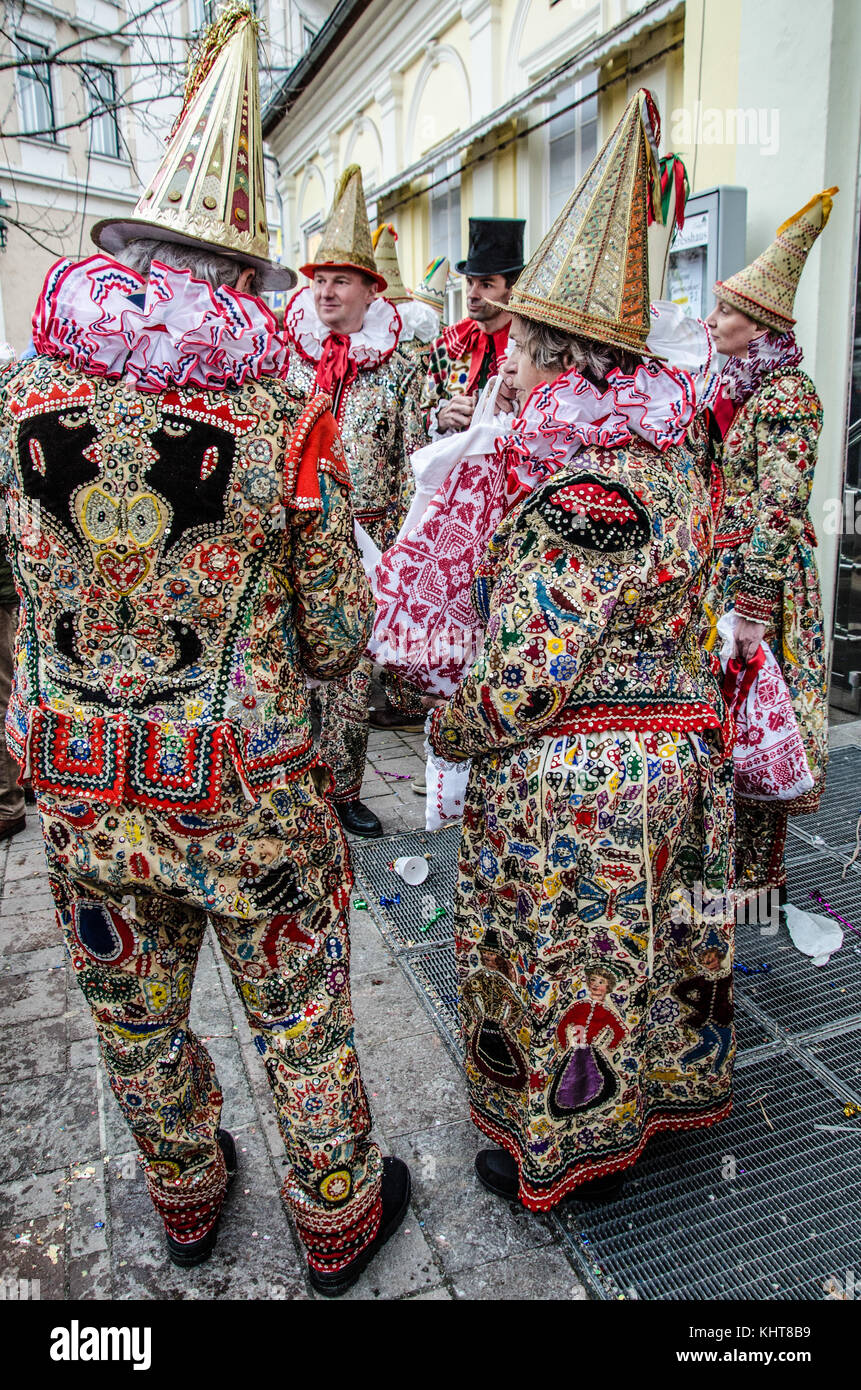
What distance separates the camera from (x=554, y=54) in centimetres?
760

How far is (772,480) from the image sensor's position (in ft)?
10.3

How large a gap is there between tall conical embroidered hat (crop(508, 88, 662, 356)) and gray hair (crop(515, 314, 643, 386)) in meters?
0.04

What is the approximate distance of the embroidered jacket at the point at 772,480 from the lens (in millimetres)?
3135

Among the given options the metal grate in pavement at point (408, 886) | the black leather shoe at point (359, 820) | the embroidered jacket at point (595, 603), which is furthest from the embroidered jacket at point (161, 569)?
the black leather shoe at point (359, 820)

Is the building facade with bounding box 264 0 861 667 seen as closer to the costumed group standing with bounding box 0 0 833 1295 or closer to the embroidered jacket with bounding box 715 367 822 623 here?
the embroidered jacket with bounding box 715 367 822 623

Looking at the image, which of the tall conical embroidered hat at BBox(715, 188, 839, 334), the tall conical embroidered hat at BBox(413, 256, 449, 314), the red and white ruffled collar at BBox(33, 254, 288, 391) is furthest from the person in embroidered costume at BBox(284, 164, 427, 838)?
the tall conical embroidered hat at BBox(413, 256, 449, 314)

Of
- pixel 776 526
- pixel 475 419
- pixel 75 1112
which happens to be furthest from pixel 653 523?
pixel 75 1112

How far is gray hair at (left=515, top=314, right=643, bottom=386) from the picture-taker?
74.1 inches

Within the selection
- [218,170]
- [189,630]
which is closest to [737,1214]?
[189,630]

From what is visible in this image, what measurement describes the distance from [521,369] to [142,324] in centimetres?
82

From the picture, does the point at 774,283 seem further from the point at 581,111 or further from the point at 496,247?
the point at 581,111

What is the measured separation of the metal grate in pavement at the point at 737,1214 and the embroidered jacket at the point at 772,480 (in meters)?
1.65

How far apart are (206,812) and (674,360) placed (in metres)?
1.47

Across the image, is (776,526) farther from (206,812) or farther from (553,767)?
(206,812)
